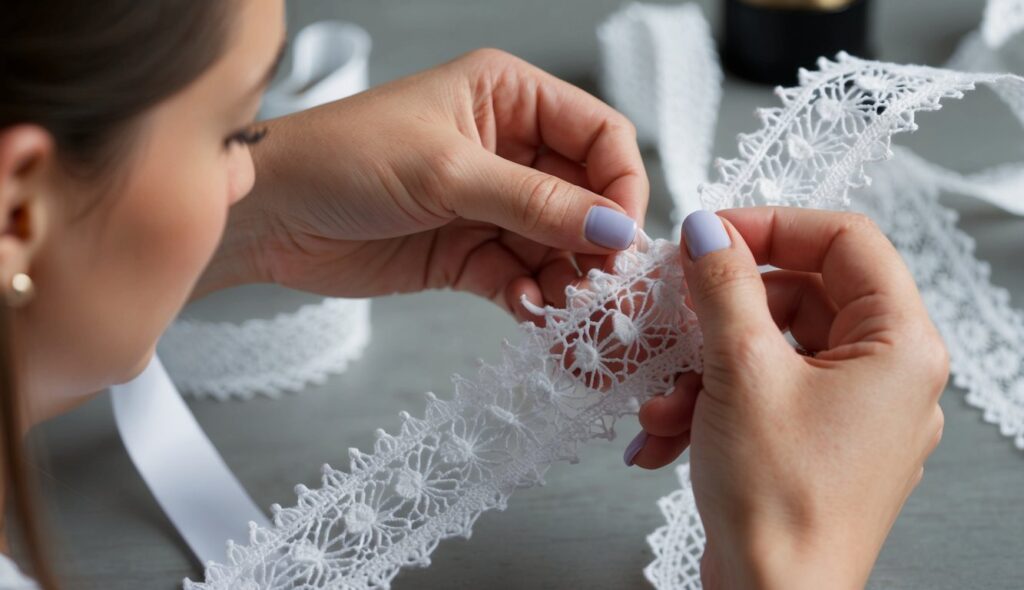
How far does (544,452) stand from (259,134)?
341mm

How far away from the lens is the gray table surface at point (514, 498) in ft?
3.11

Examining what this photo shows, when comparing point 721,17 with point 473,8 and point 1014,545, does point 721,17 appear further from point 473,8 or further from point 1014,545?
point 1014,545

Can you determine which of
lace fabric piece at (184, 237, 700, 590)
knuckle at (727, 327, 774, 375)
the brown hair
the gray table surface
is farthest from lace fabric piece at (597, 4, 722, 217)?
the brown hair

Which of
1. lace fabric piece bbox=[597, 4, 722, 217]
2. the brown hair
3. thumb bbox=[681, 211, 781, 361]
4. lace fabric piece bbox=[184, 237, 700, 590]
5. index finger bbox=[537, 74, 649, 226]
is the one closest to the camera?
the brown hair

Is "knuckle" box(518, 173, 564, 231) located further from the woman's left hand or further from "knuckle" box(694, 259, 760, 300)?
"knuckle" box(694, 259, 760, 300)

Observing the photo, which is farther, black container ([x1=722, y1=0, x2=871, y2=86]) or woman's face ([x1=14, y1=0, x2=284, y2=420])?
black container ([x1=722, y1=0, x2=871, y2=86])

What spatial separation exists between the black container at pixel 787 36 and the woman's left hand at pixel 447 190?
53cm

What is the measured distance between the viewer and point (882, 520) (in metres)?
0.74

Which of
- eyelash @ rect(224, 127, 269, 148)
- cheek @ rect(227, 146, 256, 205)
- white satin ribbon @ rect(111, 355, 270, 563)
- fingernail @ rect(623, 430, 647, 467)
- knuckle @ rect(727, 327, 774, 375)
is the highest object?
eyelash @ rect(224, 127, 269, 148)

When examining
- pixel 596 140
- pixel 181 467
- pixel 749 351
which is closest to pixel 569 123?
pixel 596 140

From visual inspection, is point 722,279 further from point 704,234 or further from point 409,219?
point 409,219

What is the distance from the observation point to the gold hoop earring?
69 cm

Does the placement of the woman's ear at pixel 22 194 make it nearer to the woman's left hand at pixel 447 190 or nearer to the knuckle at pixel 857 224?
the woman's left hand at pixel 447 190

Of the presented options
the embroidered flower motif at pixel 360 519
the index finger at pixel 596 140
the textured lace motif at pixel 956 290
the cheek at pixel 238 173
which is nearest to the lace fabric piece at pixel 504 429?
the embroidered flower motif at pixel 360 519
